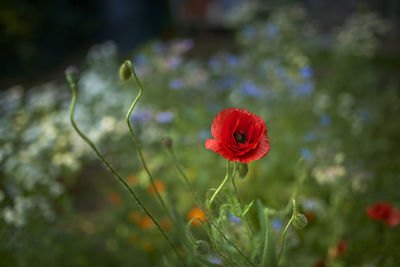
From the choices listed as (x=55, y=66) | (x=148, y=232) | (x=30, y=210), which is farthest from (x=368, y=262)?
(x=55, y=66)

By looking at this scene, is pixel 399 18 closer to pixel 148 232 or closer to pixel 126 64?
pixel 148 232

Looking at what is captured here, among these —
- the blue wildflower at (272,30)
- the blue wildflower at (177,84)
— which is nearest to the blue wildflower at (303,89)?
the blue wildflower at (177,84)

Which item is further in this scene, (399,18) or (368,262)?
(399,18)

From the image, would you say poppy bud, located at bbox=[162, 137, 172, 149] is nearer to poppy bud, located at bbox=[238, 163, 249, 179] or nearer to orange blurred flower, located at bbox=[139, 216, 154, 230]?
poppy bud, located at bbox=[238, 163, 249, 179]

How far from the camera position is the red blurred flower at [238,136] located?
61 centimetres

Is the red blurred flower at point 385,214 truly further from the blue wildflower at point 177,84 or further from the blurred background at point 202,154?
the blue wildflower at point 177,84

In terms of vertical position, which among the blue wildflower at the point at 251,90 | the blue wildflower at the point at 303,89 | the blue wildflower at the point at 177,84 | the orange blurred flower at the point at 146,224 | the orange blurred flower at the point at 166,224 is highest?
the blue wildflower at the point at 177,84

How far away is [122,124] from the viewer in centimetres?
217

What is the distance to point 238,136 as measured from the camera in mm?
671

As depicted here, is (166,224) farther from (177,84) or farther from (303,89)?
(303,89)

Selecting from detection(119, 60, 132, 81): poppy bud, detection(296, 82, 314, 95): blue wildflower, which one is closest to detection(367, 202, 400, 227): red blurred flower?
detection(119, 60, 132, 81): poppy bud

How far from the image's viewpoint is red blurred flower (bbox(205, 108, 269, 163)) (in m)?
0.61

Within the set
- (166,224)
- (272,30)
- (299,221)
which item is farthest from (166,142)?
(272,30)

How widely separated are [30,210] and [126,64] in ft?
4.08
